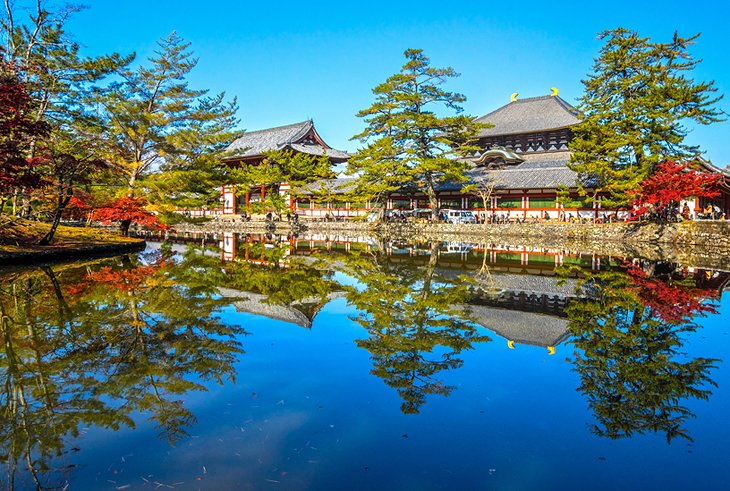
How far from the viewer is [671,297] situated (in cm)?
960

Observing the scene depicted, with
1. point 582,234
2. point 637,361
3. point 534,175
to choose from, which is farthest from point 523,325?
point 534,175

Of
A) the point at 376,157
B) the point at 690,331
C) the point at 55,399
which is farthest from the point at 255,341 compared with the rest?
the point at 376,157

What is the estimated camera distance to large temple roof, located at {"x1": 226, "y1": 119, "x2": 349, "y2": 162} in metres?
42.7

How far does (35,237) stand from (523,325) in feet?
51.5

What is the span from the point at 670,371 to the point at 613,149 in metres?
24.7

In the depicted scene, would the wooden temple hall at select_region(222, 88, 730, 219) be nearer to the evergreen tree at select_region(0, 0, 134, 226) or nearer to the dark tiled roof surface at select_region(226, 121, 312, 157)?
the dark tiled roof surface at select_region(226, 121, 312, 157)

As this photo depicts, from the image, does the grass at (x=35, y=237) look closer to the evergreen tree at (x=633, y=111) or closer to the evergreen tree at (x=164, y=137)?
the evergreen tree at (x=164, y=137)

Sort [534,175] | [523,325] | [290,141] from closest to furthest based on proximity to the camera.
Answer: [523,325] < [534,175] < [290,141]

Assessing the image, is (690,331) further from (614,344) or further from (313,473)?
(313,473)

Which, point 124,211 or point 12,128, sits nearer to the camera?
point 12,128

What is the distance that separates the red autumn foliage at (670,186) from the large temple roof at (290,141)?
26793mm

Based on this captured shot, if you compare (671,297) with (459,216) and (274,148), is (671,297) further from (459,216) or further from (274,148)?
(274,148)

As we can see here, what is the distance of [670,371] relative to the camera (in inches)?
203

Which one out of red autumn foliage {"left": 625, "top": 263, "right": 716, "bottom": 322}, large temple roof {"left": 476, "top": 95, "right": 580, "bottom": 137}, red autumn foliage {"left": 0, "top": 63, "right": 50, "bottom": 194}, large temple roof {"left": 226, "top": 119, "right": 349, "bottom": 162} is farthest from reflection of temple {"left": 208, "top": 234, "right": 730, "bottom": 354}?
large temple roof {"left": 226, "top": 119, "right": 349, "bottom": 162}
